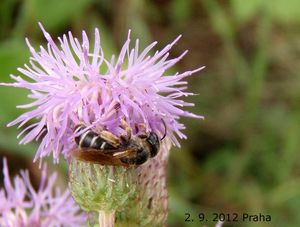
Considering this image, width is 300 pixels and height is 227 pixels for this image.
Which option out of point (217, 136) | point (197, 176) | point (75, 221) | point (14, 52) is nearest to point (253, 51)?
point (217, 136)

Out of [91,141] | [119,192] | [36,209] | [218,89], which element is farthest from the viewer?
[218,89]

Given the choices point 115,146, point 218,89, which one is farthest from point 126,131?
point 218,89

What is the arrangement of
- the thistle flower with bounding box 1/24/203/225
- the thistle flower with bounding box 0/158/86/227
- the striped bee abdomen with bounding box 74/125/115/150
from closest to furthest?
the striped bee abdomen with bounding box 74/125/115/150 < the thistle flower with bounding box 1/24/203/225 < the thistle flower with bounding box 0/158/86/227

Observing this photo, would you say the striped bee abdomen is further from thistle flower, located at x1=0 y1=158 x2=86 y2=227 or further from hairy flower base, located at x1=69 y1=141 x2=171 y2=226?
thistle flower, located at x1=0 y1=158 x2=86 y2=227

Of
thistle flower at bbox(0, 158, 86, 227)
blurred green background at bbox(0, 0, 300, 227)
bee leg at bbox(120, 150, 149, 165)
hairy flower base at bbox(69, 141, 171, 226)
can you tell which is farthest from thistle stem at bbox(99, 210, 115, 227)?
blurred green background at bbox(0, 0, 300, 227)

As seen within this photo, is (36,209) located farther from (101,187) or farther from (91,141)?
(91,141)

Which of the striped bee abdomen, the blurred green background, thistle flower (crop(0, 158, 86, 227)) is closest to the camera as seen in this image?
the striped bee abdomen

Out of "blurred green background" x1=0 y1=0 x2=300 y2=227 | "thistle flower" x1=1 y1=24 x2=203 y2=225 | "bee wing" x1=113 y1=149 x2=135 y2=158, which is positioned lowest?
"bee wing" x1=113 y1=149 x2=135 y2=158

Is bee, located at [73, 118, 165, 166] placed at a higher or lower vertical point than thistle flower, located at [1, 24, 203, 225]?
lower
